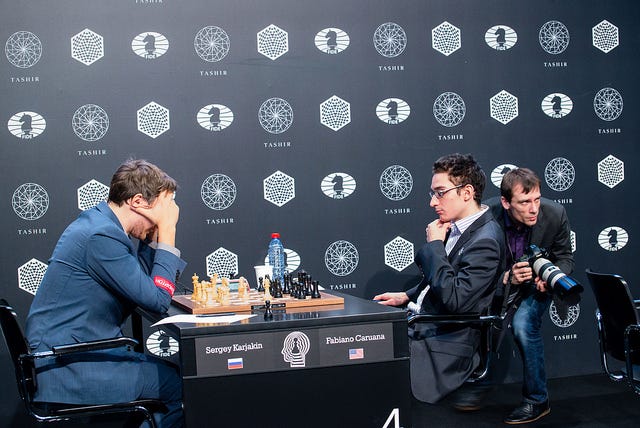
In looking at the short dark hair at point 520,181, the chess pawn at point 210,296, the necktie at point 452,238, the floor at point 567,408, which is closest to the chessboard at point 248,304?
the chess pawn at point 210,296

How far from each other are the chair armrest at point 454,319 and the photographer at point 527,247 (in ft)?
2.93

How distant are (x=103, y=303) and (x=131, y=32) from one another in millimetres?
2350

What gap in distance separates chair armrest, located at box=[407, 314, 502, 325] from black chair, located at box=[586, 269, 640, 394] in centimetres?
59

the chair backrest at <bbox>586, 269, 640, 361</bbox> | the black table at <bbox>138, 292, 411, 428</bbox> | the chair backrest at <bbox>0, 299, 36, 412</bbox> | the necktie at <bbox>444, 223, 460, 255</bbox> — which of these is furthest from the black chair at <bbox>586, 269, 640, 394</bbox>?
the chair backrest at <bbox>0, 299, 36, 412</bbox>

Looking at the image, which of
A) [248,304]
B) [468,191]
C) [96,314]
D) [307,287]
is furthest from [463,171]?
[96,314]

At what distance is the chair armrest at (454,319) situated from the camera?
3025 millimetres

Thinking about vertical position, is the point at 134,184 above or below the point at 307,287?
above

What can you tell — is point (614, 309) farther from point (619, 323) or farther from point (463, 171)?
point (463, 171)

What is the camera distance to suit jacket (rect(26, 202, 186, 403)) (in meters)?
2.59

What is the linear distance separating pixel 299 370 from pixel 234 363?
235 millimetres

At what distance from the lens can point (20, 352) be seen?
8.63 ft

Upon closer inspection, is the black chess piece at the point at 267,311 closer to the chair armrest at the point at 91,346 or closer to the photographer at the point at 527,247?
the chair armrest at the point at 91,346

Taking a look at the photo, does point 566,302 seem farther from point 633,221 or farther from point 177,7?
point 177,7

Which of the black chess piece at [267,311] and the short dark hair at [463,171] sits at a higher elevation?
the short dark hair at [463,171]
